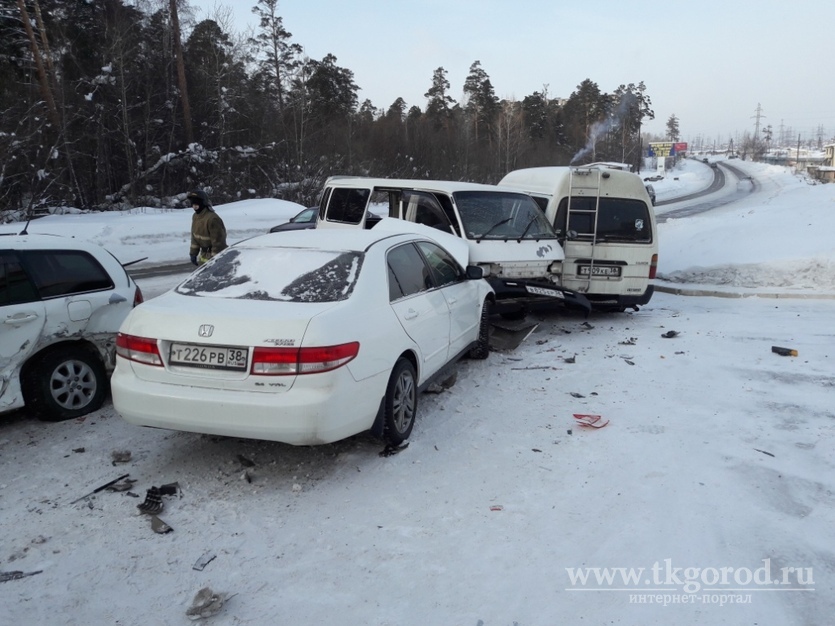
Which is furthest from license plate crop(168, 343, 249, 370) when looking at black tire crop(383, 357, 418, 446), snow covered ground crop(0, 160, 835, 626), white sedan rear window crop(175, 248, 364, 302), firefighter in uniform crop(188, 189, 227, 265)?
firefighter in uniform crop(188, 189, 227, 265)

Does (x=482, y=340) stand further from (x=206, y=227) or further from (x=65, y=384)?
(x=65, y=384)

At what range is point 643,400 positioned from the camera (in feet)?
18.3

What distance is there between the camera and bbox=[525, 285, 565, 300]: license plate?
7629mm

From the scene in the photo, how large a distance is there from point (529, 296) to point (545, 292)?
23cm

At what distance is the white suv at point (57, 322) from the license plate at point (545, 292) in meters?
4.57

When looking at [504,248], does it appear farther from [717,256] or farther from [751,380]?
[717,256]

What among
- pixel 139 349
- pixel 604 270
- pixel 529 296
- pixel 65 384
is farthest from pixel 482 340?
pixel 65 384

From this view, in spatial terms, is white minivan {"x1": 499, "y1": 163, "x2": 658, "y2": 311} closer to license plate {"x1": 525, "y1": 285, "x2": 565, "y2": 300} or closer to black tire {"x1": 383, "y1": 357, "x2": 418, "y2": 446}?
license plate {"x1": 525, "y1": 285, "x2": 565, "y2": 300}

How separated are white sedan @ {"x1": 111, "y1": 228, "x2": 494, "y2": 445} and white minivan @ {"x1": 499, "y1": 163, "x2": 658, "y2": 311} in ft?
15.2

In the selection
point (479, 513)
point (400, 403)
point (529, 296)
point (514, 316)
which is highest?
point (529, 296)

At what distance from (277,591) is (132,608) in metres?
0.68

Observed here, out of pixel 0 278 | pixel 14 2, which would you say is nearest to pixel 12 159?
pixel 14 2

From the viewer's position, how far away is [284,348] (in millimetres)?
3717

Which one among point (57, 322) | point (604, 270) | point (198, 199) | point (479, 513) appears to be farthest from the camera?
point (604, 270)
